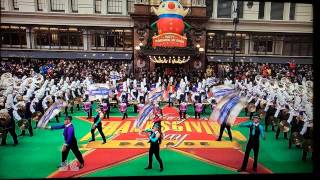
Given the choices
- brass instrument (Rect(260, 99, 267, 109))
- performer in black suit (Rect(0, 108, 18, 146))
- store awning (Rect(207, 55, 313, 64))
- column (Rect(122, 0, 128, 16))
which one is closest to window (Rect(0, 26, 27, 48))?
column (Rect(122, 0, 128, 16))

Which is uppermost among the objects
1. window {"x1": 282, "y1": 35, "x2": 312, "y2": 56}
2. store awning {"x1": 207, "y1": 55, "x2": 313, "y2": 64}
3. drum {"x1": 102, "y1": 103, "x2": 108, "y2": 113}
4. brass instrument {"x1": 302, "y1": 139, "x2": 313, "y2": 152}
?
window {"x1": 282, "y1": 35, "x2": 312, "y2": 56}

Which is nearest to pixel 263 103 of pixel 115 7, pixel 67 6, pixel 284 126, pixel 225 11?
pixel 284 126

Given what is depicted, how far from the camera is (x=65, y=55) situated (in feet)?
78.8

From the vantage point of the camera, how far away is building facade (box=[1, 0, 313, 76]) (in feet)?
77.5

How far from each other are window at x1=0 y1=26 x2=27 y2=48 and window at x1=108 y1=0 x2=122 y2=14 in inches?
292

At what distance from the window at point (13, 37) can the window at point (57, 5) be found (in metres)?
3.25

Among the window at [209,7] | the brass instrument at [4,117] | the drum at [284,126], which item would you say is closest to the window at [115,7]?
the window at [209,7]

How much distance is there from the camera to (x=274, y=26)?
25.5 meters

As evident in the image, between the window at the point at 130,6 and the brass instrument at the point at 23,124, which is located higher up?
the window at the point at 130,6

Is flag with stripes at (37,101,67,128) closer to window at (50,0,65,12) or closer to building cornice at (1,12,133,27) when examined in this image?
window at (50,0,65,12)

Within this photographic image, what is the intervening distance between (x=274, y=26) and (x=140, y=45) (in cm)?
1203

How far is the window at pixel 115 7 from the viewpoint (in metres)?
24.0

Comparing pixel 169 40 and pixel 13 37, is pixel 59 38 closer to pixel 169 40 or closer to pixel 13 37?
pixel 13 37

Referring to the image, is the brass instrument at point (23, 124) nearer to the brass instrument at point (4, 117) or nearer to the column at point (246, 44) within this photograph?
the brass instrument at point (4, 117)
